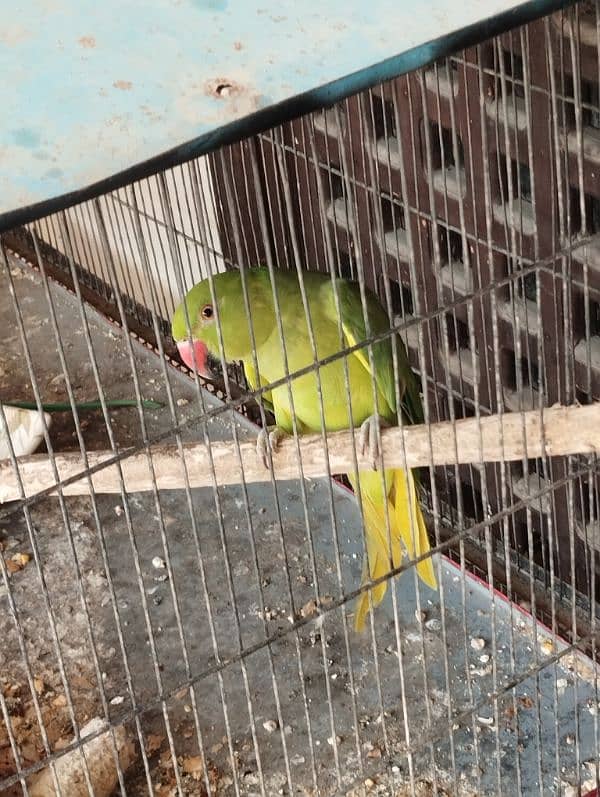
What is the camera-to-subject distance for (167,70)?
635mm

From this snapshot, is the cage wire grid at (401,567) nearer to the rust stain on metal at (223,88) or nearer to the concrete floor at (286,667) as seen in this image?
the concrete floor at (286,667)

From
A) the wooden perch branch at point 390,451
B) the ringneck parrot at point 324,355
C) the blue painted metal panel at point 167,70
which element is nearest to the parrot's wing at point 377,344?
the ringneck parrot at point 324,355

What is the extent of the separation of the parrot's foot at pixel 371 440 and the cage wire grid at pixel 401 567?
2.5 inches

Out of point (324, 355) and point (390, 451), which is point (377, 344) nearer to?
point (324, 355)

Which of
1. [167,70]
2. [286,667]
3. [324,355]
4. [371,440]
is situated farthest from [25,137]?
[286,667]

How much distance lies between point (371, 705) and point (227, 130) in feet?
3.13

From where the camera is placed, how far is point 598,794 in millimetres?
1291

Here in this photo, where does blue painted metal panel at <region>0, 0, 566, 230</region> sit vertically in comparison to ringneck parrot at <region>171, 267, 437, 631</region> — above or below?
above

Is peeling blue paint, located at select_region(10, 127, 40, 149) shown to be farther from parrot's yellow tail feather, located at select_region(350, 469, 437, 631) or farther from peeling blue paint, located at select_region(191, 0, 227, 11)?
parrot's yellow tail feather, located at select_region(350, 469, 437, 631)

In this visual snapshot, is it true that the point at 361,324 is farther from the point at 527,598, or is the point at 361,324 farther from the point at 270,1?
the point at 270,1

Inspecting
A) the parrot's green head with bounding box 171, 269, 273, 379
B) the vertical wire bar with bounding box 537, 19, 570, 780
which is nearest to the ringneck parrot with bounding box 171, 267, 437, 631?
the parrot's green head with bounding box 171, 269, 273, 379

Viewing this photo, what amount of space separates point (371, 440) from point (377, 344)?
0.65ft

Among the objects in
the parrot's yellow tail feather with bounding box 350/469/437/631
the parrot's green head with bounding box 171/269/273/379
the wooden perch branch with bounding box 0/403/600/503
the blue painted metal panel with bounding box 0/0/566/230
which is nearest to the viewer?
the blue painted metal panel with bounding box 0/0/566/230

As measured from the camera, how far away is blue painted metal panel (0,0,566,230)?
61 cm
